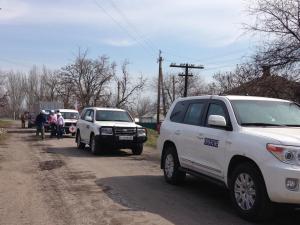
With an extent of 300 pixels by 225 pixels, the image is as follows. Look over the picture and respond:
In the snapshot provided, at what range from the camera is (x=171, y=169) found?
10.5 meters

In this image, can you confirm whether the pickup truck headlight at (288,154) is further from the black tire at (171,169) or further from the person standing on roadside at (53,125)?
the person standing on roadside at (53,125)

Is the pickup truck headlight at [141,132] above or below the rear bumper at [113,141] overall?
above

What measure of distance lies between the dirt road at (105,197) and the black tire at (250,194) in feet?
0.64

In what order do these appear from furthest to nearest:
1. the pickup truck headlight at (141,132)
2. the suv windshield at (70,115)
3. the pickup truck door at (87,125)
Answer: the suv windshield at (70,115) → the pickup truck door at (87,125) → the pickup truck headlight at (141,132)

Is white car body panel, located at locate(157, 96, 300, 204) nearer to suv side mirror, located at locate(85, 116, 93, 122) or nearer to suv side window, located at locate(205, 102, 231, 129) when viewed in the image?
suv side window, located at locate(205, 102, 231, 129)

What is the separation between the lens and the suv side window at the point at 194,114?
9445 millimetres

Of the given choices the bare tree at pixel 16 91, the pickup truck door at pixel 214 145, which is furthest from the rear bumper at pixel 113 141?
the bare tree at pixel 16 91

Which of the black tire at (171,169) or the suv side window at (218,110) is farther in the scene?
the black tire at (171,169)

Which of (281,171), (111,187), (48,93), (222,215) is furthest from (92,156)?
(48,93)

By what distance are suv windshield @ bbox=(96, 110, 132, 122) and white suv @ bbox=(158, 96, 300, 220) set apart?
317 inches

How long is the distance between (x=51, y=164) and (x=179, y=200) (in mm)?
6325

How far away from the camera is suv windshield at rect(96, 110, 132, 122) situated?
61.3 feet

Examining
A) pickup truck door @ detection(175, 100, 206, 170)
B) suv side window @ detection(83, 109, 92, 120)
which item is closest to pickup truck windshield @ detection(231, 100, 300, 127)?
pickup truck door @ detection(175, 100, 206, 170)

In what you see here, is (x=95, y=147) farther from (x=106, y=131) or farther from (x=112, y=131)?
(x=112, y=131)
